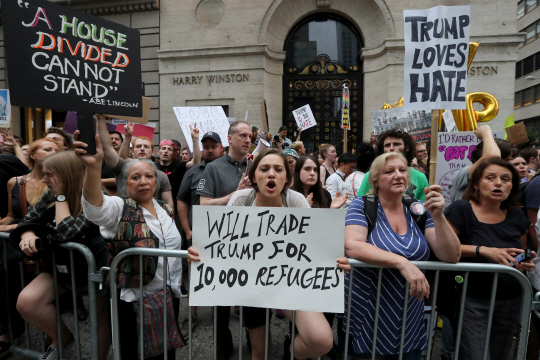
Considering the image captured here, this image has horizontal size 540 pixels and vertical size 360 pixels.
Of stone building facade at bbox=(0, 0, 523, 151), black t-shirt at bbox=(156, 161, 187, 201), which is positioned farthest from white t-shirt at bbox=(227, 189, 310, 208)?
stone building facade at bbox=(0, 0, 523, 151)

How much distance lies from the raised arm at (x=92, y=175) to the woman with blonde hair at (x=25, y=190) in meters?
1.18

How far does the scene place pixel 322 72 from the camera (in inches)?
541

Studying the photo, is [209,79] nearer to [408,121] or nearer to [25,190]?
[408,121]

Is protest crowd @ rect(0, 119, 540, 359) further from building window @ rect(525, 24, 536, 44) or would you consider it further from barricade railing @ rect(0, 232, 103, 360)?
building window @ rect(525, 24, 536, 44)

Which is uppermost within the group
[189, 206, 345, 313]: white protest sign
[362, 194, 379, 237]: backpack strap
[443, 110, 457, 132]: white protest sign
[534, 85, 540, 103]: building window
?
[534, 85, 540, 103]: building window

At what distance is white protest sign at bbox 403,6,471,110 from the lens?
2678mm

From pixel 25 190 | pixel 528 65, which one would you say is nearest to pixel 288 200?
pixel 25 190

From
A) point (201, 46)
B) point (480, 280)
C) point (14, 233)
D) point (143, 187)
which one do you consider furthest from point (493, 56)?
point (14, 233)

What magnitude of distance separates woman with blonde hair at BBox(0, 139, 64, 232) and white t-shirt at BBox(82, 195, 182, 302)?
3.64 ft

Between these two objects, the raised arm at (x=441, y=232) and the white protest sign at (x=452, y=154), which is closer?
the raised arm at (x=441, y=232)

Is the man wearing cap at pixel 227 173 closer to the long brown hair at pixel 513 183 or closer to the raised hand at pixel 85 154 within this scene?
the raised hand at pixel 85 154

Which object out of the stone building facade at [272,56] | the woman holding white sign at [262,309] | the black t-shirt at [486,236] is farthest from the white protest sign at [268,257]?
the stone building facade at [272,56]

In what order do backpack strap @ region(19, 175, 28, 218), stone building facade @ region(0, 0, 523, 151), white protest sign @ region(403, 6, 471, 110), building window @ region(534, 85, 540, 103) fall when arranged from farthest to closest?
building window @ region(534, 85, 540, 103) < stone building facade @ region(0, 0, 523, 151) < backpack strap @ region(19, 175, 28, 218) < white protest sign @ region(403, 6, 471, 110)

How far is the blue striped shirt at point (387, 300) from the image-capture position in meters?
2.11
